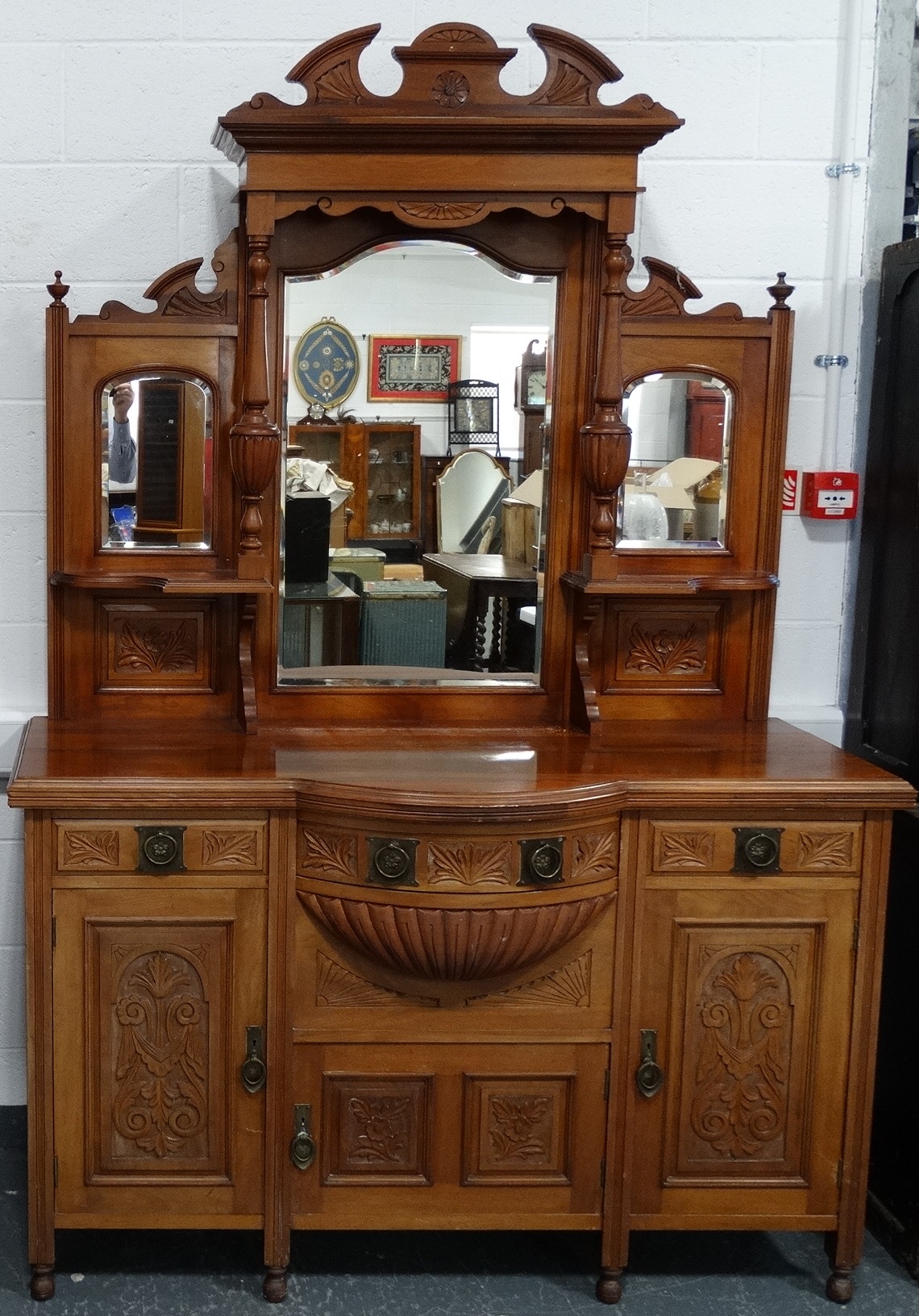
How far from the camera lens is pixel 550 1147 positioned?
8.68 feet

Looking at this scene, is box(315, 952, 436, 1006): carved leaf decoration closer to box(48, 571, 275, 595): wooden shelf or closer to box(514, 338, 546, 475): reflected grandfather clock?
box(48, 571, 275, 595): wooden shelf

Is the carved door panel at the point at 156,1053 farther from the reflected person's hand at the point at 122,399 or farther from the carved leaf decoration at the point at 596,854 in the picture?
the reflected person's hand at the point at 122,399

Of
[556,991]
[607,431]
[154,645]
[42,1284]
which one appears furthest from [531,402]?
[42,1284]

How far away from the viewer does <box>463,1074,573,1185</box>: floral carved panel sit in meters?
2.62

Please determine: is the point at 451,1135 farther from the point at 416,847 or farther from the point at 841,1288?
the point at 841,1288

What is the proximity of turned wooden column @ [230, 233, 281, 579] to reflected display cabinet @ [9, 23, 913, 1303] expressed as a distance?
0.01 meters

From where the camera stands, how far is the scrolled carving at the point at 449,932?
2.49 m

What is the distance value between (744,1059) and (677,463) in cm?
122

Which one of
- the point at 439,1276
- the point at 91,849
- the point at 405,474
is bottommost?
the point at 439,1276

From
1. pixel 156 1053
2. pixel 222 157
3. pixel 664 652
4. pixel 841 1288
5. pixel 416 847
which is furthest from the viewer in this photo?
pixel 664 652

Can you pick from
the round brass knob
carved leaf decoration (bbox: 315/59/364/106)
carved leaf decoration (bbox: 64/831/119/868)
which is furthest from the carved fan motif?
carved leaf decoration (bbox: 315/59/364/106)

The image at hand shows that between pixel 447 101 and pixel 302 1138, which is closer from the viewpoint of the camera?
pixel 302 1138

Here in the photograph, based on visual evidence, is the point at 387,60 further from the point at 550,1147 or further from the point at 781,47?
the point at 550,1147

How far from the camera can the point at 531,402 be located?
114 inches
